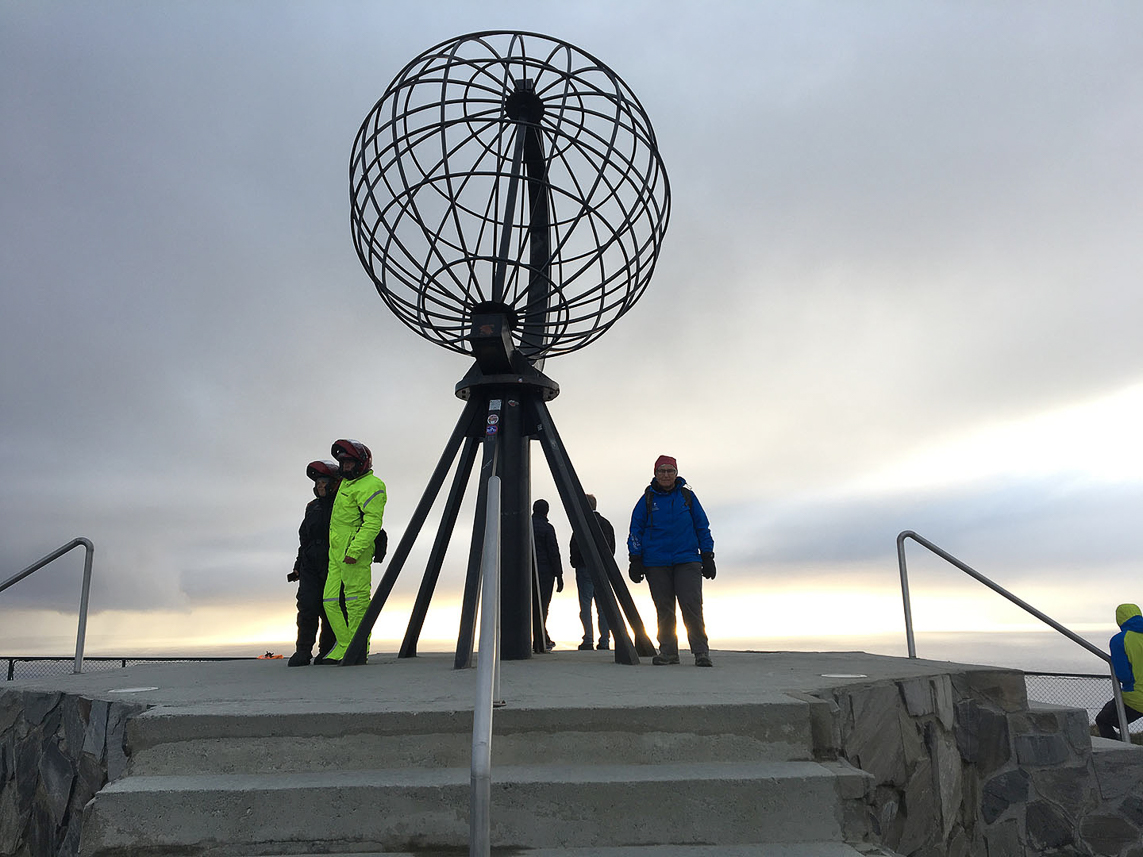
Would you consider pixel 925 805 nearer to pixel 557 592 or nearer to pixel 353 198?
pixel 557 592

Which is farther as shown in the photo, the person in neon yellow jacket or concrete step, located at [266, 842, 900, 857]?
the person in neon yellow jacket

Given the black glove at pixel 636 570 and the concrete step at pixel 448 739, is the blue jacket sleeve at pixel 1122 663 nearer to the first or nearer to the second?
the black glove at pixel 636 570

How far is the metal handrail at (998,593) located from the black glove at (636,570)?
2.05m

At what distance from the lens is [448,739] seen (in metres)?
3.02

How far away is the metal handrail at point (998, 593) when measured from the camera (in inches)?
220

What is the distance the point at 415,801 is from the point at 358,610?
132 inches

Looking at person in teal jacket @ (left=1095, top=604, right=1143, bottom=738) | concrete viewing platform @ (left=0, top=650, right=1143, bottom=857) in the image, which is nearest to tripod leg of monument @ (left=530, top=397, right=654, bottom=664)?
concrete viewing platform @ (left=0, top=650, right=1143, bottom=857)

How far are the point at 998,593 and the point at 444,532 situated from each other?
4.05 metres

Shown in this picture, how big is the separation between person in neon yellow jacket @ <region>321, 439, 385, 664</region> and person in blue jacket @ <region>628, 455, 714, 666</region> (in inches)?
75.1

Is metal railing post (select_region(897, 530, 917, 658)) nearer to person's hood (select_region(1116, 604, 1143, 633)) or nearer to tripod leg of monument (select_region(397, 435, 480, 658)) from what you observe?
person's hood (select_region(1116, 604, 1143, 633))

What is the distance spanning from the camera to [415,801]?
108 inches

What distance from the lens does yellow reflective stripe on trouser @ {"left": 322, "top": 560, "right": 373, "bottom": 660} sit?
19.4 ft

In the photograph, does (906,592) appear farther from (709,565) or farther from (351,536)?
(351,536)

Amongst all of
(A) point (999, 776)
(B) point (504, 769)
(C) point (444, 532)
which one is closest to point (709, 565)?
(C) point (444, 532)
